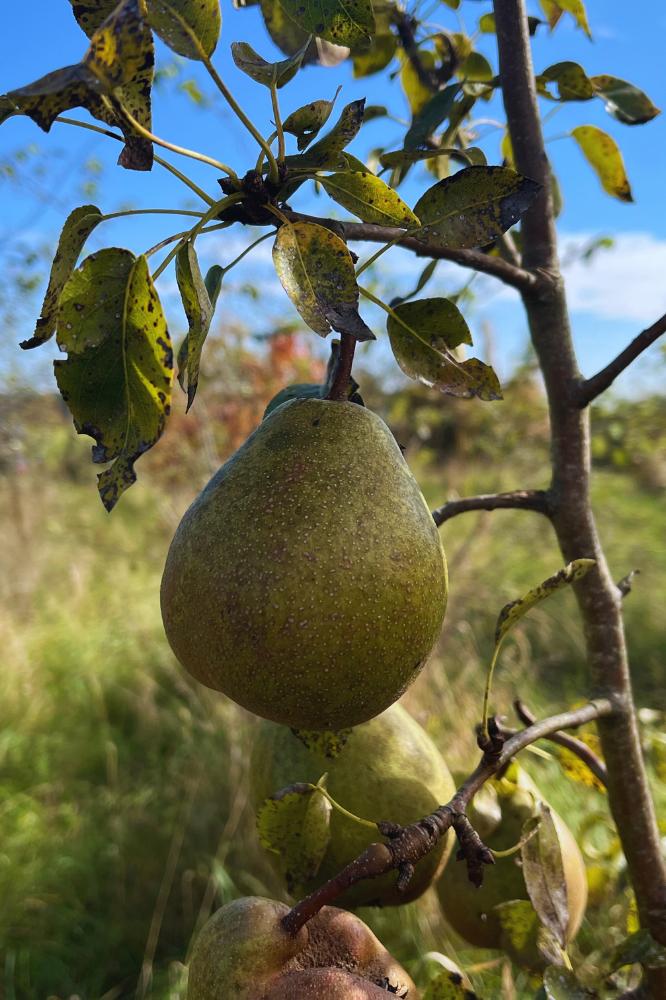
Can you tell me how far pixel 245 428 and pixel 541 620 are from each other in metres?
1.99

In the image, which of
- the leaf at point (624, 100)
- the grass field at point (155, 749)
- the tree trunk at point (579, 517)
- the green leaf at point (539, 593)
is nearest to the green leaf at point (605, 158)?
the leaf at point (624, 100)

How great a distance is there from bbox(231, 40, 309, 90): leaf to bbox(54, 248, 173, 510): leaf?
187 millimetres

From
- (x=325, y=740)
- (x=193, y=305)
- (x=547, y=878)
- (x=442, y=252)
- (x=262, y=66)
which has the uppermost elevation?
(x=262, y=66)

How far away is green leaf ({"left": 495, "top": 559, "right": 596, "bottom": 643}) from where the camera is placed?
686 millimetres

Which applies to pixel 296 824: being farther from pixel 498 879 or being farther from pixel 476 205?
pixel 476 205

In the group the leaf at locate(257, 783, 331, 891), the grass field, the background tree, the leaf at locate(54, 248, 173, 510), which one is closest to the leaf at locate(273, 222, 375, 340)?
the background tree

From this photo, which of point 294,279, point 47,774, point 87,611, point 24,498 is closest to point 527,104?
point 294,279

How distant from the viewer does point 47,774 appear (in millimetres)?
3152

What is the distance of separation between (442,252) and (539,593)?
0.32m

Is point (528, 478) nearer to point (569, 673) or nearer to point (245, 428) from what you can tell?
point (569, 673)

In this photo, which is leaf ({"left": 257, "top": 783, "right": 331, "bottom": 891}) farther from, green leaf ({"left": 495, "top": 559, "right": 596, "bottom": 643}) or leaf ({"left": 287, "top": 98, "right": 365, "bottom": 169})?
leaf ({"left": 287, "top": 98, "right": 365, "bottom": 169})

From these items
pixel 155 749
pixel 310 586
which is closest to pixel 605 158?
pixel 310 586

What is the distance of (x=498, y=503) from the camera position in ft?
2.68

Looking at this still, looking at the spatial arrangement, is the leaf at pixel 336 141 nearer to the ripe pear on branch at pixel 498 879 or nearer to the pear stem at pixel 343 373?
the pear stem at pixel 343 373
